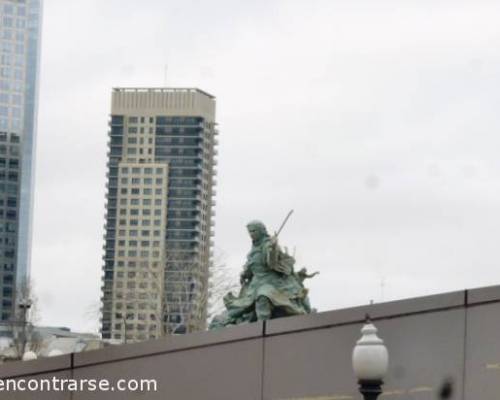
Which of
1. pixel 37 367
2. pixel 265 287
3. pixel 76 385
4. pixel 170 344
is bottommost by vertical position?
pixel 76 385

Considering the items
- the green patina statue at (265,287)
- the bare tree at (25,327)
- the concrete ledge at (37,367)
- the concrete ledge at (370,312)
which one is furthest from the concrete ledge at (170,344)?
the bare tree at (25,327)

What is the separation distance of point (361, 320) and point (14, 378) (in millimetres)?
8487

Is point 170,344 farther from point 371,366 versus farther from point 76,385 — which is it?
point 371,366

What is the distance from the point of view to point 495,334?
21406 mm

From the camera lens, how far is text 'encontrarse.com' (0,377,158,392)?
27.4m

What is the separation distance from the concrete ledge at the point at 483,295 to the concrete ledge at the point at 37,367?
29.7 feet

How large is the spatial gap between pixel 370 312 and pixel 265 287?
30.0ft

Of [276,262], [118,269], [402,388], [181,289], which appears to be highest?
[118,269]

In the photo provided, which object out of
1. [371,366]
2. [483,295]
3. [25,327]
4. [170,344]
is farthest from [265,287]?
[25,327]

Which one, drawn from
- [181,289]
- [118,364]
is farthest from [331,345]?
[181,289]

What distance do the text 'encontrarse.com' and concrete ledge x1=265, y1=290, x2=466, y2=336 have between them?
290cm

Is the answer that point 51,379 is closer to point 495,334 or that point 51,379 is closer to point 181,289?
point 495,334

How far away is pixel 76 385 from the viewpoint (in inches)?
1117

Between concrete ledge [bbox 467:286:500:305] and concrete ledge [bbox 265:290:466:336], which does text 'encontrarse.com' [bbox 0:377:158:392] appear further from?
concrete ledge [bbox 467:286:500:305]
